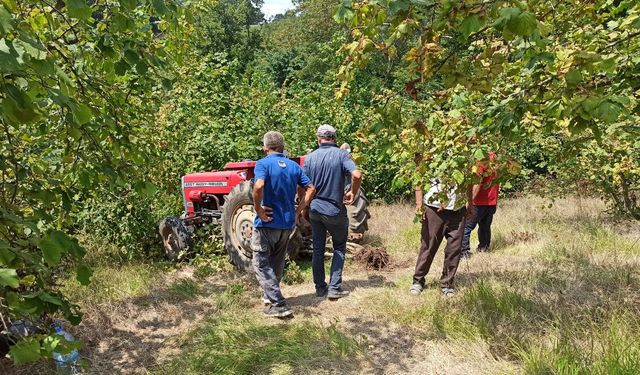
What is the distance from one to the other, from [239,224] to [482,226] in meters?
3.08

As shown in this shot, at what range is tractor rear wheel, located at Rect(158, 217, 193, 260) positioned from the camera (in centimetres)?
611

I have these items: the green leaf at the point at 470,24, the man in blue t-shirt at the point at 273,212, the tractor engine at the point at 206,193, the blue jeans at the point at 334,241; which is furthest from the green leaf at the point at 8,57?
the tractor engine at the point at 206,193

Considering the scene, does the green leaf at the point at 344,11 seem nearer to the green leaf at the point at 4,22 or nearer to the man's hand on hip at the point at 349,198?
the green leaf at the point at 4,22

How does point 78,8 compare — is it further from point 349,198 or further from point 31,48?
point 349,198

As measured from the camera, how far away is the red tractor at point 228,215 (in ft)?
18.6

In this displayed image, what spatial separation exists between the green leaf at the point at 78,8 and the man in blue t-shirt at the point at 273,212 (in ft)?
8.88

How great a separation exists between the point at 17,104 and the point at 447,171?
2.75 meters

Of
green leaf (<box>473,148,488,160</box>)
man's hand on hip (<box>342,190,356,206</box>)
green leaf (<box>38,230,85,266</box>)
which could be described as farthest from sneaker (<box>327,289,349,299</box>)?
green leaf (<box>38,230,85,266</box>)

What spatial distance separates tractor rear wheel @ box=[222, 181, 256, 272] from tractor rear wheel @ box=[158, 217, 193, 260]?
26.1 inches

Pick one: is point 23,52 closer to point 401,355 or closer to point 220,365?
point 220,365

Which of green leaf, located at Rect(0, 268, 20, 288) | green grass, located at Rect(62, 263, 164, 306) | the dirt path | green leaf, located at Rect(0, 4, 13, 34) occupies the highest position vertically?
green leaf, located at Rect(0, 4, 13, 34)

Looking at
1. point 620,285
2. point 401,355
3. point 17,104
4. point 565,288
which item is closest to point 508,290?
point 565,288

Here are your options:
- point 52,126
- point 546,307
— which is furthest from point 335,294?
point 52,126

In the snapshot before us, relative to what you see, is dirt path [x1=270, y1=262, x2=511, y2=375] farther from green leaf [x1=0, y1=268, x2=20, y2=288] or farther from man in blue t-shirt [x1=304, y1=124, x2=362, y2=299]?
green leaf [x1=0, y1=268, x2=20, y2=288]
